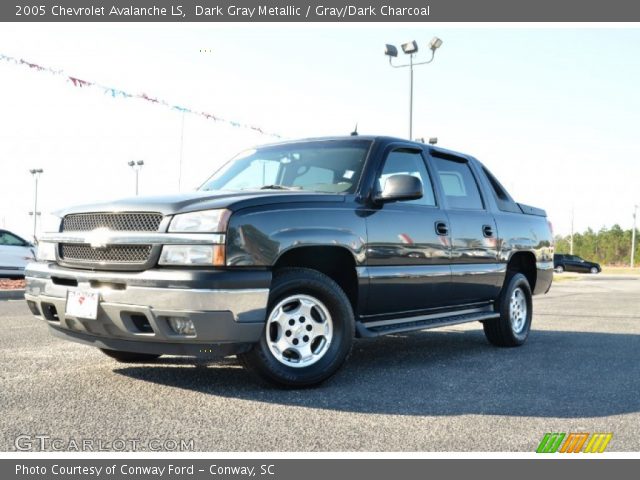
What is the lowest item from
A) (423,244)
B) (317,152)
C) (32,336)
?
(32,336)

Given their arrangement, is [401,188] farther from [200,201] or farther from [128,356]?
[128,356]

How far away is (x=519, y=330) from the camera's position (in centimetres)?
740

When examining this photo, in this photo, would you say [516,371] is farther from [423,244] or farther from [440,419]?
[440,419]

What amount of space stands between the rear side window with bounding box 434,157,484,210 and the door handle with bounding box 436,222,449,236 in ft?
1.10

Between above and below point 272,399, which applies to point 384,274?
above

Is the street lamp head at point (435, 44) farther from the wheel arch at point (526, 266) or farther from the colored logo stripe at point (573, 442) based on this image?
the colored logo stripe at point (573, 442)

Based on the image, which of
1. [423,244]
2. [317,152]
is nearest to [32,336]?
[317,152]

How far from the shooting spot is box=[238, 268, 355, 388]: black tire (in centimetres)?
462

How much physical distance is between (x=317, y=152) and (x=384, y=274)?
4.01 feet

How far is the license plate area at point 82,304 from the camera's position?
454 centimetres

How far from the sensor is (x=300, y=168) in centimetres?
584

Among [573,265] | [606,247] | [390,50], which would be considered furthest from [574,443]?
[606,247]

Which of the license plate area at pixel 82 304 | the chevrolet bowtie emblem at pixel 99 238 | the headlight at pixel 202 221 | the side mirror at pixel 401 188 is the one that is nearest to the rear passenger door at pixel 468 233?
the side mirror at pixel 401 188

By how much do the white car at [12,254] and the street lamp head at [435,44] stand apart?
13717 mm
